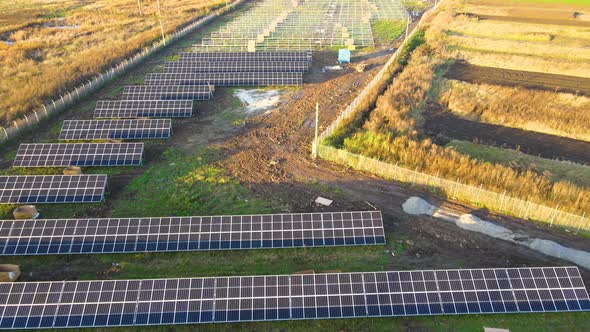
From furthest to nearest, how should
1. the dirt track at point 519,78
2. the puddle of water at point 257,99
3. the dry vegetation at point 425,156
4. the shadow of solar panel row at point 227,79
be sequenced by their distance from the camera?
the shadow of solar panel row at point 227,79, the dirt track at point 519,78, the puddle of water at point 257,99, the dry vegetation at point 425,156

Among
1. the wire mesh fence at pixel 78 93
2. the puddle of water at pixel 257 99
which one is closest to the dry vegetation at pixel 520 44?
the puddle of water at pixel 257 99

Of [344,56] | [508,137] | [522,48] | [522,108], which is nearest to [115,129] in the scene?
[344,56]

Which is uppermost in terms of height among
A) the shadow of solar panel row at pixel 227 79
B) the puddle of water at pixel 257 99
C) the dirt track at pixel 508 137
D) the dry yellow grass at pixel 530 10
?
the dry yellow grass at pixel 530 10

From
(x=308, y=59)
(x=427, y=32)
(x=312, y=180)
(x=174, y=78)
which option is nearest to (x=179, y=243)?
(x=312, y=180)

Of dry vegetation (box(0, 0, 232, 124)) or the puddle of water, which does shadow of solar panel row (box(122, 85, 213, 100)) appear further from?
dry vegetation (box(0, 0, 232, 124))

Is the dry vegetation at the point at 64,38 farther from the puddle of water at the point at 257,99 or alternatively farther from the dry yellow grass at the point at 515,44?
the dry yellow grass at the point at 515,44

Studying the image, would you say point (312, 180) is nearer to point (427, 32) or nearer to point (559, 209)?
point (559, 209)

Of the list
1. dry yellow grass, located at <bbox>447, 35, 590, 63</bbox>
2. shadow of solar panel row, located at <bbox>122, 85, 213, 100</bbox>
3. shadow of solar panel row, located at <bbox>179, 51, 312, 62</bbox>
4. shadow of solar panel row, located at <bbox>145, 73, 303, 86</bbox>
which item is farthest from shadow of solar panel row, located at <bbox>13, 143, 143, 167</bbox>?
dry yellow grass, located at <bbox>447, 35, 590, 63</bbox>
